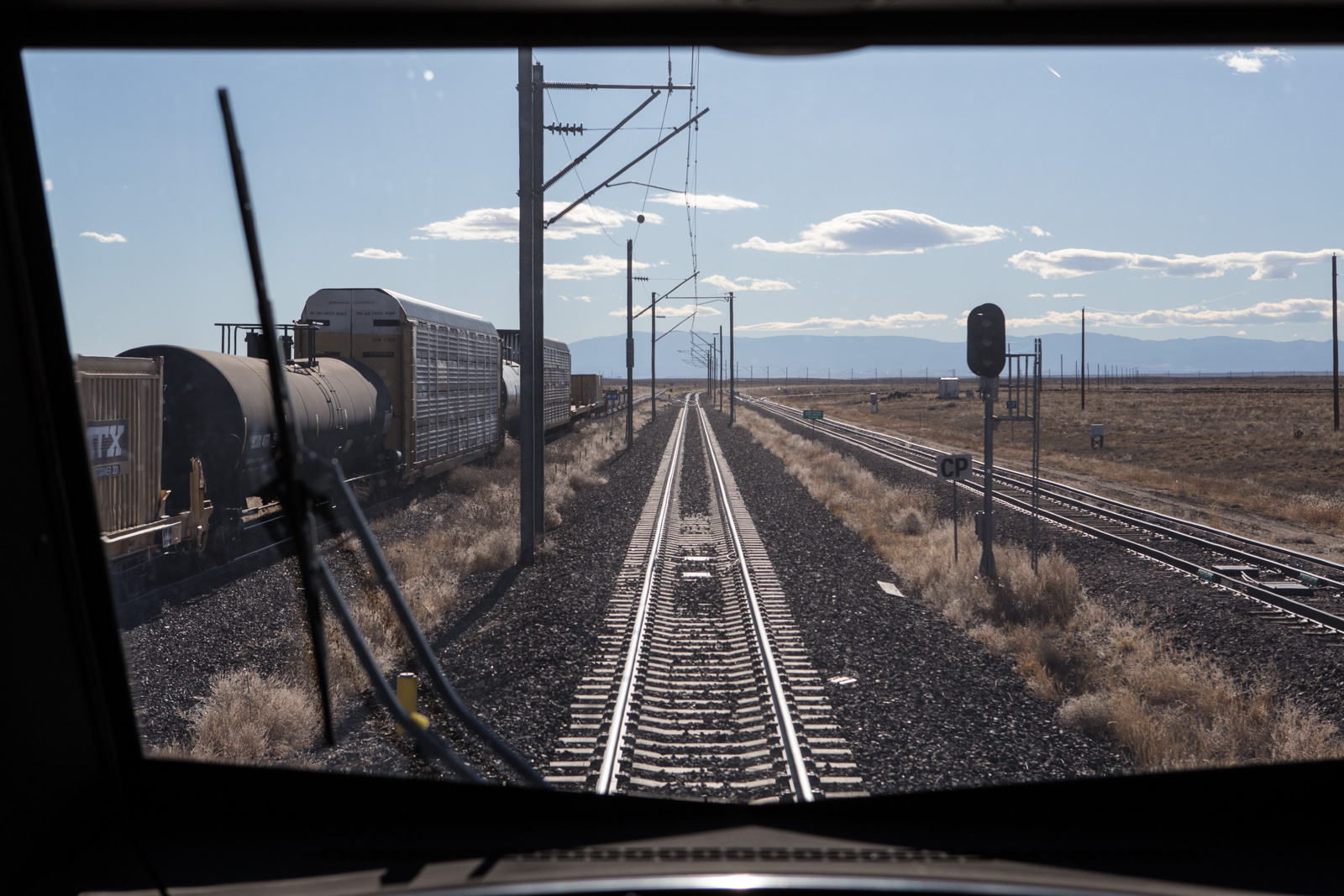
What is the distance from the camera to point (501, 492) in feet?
66.5

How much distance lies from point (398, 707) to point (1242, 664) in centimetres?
866

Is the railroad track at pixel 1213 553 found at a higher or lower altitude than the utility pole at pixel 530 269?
lower

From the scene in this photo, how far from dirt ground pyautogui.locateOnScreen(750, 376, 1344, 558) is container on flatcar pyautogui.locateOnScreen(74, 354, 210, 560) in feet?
58.5

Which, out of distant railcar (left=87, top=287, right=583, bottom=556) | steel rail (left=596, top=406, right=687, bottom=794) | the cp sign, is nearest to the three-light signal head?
the cp sign

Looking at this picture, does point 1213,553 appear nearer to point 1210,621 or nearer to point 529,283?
point 1210,621

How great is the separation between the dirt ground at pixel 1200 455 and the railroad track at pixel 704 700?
460 inches

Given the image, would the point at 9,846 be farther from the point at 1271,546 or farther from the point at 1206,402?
the point at 1206,402

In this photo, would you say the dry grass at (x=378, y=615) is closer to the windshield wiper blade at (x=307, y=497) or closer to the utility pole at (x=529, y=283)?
the utility pole at (x=529, y=283)

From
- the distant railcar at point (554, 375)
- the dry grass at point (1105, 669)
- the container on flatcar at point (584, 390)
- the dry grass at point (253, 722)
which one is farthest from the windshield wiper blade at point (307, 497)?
the container on flatcar at point (584, 390)

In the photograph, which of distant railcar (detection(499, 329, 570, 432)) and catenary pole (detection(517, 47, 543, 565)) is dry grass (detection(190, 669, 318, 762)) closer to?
catenary pole (detection(517, 47, 543, 565))

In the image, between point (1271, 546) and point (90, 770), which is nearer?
point (90, 770)

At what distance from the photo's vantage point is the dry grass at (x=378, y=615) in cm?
625

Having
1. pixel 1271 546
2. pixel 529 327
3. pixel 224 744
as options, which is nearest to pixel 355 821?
pixel 224 744

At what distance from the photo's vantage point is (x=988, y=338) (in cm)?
1217
